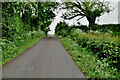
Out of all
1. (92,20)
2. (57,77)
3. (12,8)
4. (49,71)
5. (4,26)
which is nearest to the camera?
(57,77)

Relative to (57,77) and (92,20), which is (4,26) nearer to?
(57,77)

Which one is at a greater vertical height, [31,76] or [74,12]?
[74,12]

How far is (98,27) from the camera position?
3750 centimetres

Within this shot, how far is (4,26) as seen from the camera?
589 inches

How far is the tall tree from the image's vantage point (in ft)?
136

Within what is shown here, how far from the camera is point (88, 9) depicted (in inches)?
1654

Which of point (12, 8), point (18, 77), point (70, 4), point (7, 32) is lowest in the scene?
point (18, 77)

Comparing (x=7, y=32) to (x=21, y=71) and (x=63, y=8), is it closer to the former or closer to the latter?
(x=21, y=71)

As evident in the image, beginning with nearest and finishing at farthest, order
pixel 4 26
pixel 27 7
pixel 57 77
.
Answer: pixel 57 77
pixel 4 26
pixel 27 7

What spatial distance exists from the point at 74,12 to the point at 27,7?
26.2 metres

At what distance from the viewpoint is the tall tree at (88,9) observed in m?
41.4

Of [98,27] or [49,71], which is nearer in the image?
[49,71]

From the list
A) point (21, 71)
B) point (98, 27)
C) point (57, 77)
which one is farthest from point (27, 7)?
point (98, 27)

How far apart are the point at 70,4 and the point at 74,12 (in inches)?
84.4
